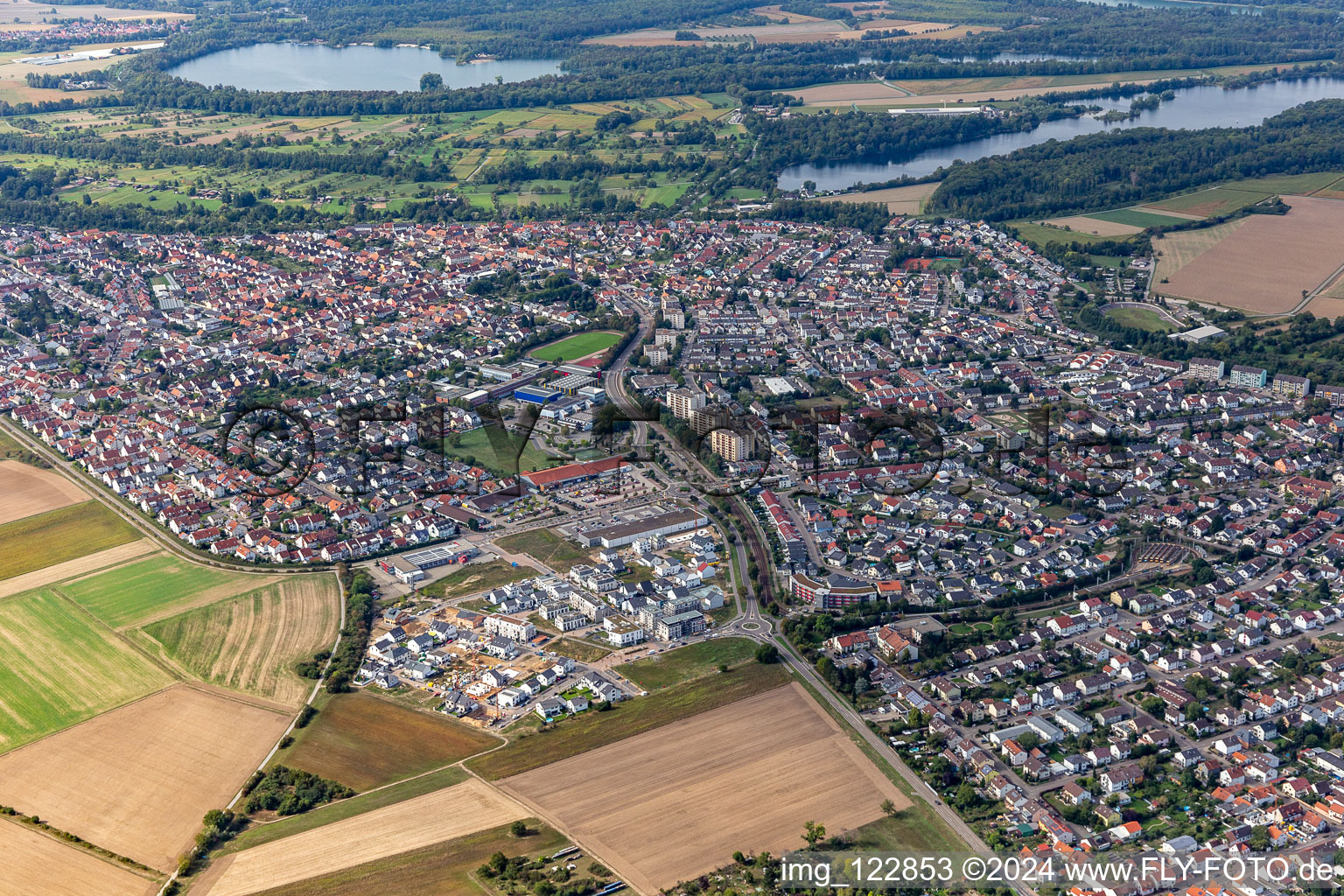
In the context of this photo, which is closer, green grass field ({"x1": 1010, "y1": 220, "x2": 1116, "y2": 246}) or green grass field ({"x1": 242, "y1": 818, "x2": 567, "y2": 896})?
green grass field ({"x1": 242, "y1": 818, "x2": 567, "y2": 896})

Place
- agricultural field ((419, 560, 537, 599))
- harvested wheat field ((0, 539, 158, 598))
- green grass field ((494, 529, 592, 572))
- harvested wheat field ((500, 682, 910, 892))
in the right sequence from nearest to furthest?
1. harvested wheat field ((500, 682, 910, 892))
2. agricultural field ((419, 560, 537, 599))
3. harvested wheat field ((0, 539, 158, 598))
4. green grass field ((494, 529, 592, 572))

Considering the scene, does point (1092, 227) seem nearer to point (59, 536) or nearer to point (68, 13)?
point (59, 536)

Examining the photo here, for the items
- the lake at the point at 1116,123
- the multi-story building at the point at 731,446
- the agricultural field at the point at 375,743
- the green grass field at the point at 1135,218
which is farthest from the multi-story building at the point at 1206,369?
the lake at the point at 1116,123

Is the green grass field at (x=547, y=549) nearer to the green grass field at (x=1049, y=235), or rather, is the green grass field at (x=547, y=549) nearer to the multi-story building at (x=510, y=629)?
the multi-story building at (x=510, y=629)

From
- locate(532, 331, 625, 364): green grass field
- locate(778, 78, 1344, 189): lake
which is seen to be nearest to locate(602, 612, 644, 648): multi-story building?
locate(532, 331, 625, 364): green grass field

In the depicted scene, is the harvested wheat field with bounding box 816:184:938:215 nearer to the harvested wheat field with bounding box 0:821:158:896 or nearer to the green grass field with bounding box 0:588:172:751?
the green grass field with bounding box 0:588:172:751

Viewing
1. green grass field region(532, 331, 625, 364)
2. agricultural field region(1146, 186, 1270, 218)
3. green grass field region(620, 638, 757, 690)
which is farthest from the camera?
agricultural field region(1146, 186, 1270, 218)

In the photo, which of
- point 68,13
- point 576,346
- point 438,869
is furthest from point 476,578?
point 68,13
